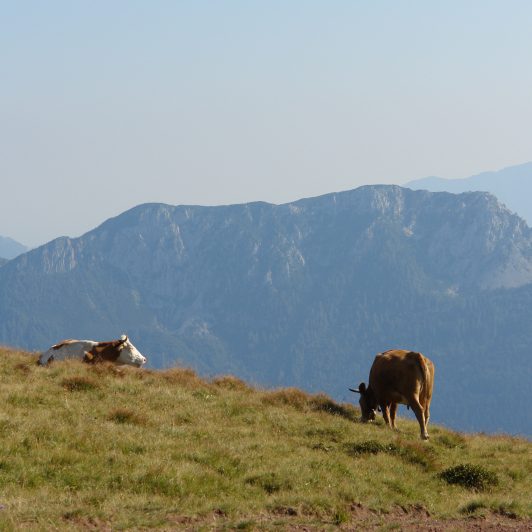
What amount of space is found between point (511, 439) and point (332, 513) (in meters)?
11.0

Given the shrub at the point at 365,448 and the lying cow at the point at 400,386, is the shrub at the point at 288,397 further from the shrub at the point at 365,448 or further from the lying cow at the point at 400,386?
the shrub at the point at 365,448

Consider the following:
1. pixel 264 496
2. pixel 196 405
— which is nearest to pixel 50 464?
pixel 264 496

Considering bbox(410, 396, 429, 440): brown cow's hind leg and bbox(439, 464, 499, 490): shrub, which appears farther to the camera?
bbox(410, 396, 429, 440): brown cow's hind leg

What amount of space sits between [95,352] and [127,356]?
3.78 feet

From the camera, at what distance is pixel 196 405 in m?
15.6

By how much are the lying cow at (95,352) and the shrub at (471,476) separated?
11.4 metres

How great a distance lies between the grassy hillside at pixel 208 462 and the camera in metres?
8.71

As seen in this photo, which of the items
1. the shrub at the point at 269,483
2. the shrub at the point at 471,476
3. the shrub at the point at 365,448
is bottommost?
the shrub at the point at 471,476

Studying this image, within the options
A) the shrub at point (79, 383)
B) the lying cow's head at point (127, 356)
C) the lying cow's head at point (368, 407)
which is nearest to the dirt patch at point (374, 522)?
the lying cow's head at point (368, 407)

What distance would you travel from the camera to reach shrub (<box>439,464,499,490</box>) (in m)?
11.8

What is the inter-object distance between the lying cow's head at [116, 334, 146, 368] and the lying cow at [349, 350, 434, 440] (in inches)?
329

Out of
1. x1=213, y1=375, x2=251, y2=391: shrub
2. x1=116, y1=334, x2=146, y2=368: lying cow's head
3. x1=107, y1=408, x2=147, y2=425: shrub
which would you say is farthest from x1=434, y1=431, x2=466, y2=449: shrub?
x1=116, y1=334, x2=146, y2=368: lying cow's head

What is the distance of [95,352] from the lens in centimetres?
1995

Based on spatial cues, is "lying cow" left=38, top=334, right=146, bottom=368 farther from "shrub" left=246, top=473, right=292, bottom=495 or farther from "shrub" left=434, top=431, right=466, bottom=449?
"shrub" left=434, top=431, right=466, bottom=449
